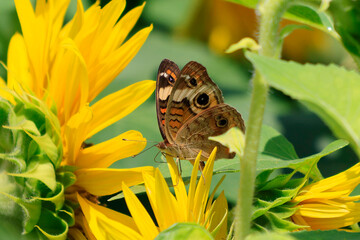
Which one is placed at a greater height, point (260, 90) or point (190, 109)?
point (260, 90)

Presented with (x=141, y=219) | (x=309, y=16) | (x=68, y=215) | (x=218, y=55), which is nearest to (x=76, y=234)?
(x=68, y=215)

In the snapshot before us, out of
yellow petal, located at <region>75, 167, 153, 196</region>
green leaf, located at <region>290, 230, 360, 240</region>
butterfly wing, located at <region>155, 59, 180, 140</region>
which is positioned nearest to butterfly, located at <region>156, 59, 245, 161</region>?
butterfly wing, located at <region>155, 59, 180, 140</region>

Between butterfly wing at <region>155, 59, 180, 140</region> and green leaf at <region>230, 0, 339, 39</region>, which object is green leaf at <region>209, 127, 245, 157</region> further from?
butterfly wing at <region>155, 59, 180, 140</region>

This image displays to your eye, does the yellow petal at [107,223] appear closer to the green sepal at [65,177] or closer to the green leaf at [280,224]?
the green sepal at [65,177]

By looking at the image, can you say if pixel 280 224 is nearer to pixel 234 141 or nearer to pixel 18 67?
pixel 234 141

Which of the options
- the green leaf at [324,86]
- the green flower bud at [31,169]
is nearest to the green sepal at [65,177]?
the green flower bud at [31,169]

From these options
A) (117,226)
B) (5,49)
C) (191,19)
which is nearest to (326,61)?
(191,19)
